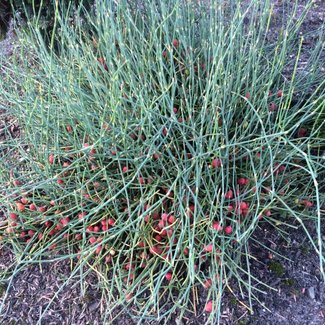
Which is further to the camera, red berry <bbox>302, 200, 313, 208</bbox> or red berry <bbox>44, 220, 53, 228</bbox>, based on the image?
red berry <bbox>44, 220, 53, 228</bbox>

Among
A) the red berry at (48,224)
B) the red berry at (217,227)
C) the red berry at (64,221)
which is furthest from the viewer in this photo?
the red berry at (48,224)

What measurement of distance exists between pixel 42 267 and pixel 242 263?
94 centimetres

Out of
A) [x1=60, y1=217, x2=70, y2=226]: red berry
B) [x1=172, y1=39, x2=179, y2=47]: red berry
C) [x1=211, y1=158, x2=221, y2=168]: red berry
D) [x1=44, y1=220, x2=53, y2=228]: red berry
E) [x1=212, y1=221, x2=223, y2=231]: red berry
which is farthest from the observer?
[x1=172, y1=39, x2=179, y2=47]: red berry

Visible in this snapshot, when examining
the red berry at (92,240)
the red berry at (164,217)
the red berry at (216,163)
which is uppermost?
the red berry at (216,163)

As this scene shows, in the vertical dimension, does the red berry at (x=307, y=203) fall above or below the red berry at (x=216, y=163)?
below

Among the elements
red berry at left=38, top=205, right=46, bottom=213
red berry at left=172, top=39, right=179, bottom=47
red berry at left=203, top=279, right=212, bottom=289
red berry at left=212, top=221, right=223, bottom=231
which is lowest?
red berry at left=203, top=279, right=212, bottom=289

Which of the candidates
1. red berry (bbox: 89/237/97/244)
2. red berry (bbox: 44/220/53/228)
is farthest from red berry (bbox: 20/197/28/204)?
red berry (bbox: 89/237/97/244)

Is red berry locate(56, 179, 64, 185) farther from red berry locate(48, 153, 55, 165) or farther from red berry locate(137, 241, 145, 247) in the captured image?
red berry locate(137, 241, 145, 247)

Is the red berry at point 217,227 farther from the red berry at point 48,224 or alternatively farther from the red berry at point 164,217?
the red berry at point 48,224

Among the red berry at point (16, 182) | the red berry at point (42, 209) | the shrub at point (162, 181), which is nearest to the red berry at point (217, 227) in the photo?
the shrub at point (162, 181)

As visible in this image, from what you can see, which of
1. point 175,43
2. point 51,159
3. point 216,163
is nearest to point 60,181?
point 51,159

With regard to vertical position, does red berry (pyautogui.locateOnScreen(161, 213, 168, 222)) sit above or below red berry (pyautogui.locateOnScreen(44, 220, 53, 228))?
above

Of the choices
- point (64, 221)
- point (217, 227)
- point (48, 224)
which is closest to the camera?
point (217, 227)

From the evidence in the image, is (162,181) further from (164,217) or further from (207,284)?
(207,284)
